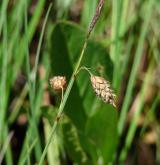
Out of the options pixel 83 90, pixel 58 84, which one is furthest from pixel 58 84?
pixel 83 90

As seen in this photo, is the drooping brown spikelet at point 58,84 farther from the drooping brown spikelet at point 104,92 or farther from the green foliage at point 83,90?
the green foliage at point 83,90

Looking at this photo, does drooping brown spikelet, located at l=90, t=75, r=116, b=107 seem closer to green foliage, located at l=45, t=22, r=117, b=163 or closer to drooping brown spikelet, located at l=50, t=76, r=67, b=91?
drooping brown spikelet, located at l=50, t=76, r=67, b=91

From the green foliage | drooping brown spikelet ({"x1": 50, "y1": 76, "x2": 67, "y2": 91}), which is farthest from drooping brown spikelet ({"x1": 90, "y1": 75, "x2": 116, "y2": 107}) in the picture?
the green foliage

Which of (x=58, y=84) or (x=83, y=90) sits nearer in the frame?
(x=58, y=84)

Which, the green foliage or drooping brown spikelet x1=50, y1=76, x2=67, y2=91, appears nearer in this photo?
drooping brown spikelet x1=50, y1=76, x2=67, y2=91

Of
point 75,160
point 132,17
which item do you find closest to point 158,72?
point 132,17

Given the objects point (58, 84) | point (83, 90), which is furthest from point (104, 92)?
point (83, 90)

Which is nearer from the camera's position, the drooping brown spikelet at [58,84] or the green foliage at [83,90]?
the drooping brown spikelet at [58,84]

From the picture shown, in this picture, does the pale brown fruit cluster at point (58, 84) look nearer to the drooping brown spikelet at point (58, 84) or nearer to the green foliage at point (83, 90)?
the drooping brown spikelet at point (58, 84)

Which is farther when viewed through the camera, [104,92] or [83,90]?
[83,90]

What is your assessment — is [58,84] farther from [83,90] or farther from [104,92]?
[83,90]

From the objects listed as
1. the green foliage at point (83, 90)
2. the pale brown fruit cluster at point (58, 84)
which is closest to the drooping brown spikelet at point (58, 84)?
the pale brown fruit cluster at point (58, 84)
